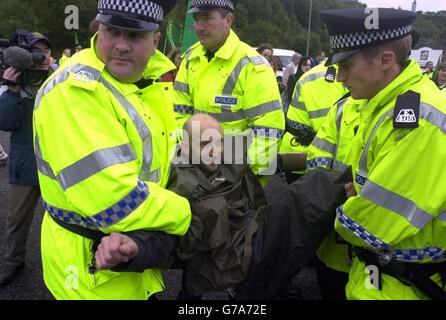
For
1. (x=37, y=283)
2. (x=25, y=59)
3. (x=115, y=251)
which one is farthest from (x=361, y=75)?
(x=37, y=283)

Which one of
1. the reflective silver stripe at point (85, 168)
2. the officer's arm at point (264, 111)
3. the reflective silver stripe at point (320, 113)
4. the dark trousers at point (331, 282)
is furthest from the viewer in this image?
the reflective silver stripe at point (320, 113)

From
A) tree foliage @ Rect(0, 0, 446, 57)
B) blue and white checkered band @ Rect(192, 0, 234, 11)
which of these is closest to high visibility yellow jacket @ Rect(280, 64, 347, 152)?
tree foliage @ Rect(0, 0, 446, 57)

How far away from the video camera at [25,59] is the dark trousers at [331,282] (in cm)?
256

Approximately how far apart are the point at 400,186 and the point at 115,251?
107 cm

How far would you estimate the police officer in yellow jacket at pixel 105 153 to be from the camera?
4.57ft

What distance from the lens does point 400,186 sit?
154 centimetres

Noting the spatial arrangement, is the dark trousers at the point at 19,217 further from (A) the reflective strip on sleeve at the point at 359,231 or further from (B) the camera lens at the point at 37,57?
(A) the reflective strip on sleeve at the point at 359,231

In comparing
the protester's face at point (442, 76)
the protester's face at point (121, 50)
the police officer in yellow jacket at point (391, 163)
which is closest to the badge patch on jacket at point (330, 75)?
the police officer in yellow jacket at point (391, 163)

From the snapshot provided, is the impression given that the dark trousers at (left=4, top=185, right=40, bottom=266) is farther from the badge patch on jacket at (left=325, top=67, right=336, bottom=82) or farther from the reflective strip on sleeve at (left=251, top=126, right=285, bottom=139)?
the badge patch on jacket at (left=325, top=67, right=336, bottom=82)

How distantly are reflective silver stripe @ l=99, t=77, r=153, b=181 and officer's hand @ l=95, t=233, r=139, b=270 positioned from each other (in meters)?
0.32

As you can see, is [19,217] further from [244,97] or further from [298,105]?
[298,105]

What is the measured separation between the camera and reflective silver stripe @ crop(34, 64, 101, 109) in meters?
1.48
